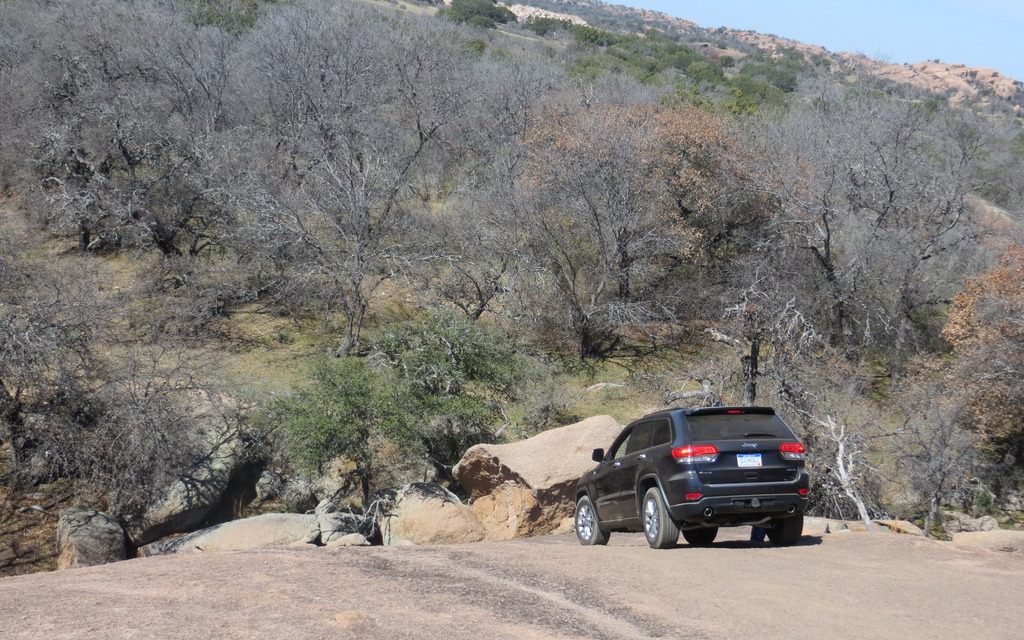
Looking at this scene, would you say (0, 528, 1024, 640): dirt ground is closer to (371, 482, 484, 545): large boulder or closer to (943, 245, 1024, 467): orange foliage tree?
(371, 482, 484, 545): large boulder

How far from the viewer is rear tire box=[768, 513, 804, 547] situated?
9.59m

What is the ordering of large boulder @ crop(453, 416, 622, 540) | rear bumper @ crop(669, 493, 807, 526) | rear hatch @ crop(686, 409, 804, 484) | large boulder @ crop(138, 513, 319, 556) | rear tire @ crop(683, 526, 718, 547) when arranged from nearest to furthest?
rear bumper @ crop(669, 493, 807, 526) < rear hatch @ crop(686, 409, 804, 484) < rear tire @ crop(683, 526, 718, 547) < large boulder @ crop(138, 513, 319, 556) < large boulder @ crop(453, 416, 622, 540)

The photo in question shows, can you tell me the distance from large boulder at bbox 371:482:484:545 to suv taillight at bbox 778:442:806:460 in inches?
262

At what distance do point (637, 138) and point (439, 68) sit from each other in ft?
50.6

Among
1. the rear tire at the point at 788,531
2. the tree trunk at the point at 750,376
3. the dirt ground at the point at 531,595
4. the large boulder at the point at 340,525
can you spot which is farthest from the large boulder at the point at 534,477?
the dirt ground at the point at 531,595

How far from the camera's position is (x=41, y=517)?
14.9m

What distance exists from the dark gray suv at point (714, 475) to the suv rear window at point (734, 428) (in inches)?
0.4

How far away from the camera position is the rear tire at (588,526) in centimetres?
1080

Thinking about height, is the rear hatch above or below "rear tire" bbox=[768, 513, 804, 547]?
above

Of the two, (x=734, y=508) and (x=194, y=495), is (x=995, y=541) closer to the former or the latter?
(x=734, y=508)

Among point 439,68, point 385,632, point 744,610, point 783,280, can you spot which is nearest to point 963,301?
point 783,280

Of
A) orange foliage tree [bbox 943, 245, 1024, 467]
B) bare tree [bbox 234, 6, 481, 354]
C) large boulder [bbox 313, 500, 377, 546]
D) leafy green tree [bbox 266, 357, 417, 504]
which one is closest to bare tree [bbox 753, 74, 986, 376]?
orange foliage tree [bbox 943, 245, 1024, 467]

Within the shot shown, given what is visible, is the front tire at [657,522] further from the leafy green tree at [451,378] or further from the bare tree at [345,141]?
the bare tree at [345,141]

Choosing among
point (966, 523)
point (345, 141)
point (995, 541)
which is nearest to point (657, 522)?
point (995, 541)
